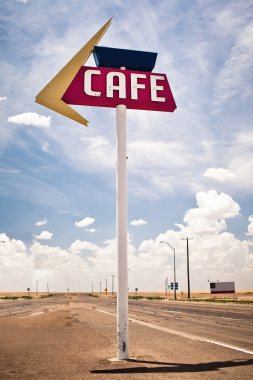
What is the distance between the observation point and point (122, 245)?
298 inches

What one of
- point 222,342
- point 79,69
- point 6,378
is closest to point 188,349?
point 222,342

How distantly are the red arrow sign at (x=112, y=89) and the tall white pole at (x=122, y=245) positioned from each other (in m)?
0.83

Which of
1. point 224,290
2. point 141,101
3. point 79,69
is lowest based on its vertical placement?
point 224,290

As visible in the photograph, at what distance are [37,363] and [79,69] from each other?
6.38 metres

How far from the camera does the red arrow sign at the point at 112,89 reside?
8.74 m

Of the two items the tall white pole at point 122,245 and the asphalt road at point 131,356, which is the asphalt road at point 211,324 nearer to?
the asphalt road at point 131,356

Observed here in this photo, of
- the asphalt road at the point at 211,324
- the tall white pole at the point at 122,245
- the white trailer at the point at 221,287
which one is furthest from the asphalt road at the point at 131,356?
the white trailer at the point at 221,287

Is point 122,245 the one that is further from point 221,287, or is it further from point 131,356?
point 221,287

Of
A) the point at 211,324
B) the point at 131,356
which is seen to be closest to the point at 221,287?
the point at 211,324

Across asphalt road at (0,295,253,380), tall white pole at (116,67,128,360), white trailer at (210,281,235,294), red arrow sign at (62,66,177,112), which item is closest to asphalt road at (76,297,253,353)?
asphalt road at (0,295,253,380)

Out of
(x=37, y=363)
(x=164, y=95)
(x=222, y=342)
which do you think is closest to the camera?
(x=37, y=363)

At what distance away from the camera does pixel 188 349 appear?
8.63 metres

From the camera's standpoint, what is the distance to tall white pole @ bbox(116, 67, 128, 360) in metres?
7.25

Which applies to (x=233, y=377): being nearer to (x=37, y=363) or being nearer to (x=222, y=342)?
(x=37, y=363)
